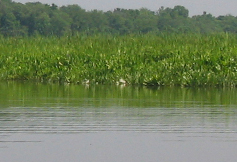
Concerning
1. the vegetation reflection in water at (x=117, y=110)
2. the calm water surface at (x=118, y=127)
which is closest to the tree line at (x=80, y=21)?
the vegetation reflection in water at (x=117, y=110)

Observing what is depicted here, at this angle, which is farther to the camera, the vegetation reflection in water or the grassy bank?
the grassy bank

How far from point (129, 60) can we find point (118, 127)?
10079 millimetres

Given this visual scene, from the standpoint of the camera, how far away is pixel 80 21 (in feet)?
168

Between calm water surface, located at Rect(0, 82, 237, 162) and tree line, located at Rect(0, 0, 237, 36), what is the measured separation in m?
32.0

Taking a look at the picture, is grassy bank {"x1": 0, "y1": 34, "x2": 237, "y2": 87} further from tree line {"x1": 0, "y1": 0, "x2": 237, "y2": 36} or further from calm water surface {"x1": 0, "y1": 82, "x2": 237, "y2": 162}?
tree line {"x1": 0, "y1": 0, "x2": 237, "y2": 36}

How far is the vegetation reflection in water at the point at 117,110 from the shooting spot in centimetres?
823

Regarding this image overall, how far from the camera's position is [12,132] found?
780 centimetres

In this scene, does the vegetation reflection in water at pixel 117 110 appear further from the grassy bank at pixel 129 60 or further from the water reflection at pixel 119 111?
the grassy bank at pixel 129 60

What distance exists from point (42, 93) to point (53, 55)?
6.36 metres

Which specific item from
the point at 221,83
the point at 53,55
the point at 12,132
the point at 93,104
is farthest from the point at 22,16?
the point at 12,132

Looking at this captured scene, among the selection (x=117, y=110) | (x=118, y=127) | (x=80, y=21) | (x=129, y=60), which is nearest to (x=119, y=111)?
(x=117, y=110)

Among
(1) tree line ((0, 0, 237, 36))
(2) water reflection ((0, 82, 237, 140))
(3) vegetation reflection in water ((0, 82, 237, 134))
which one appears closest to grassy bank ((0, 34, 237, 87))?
(3) vegetation reflection in water ((0, 82, 237, 134))

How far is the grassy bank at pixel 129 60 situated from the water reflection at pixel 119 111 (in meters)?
2.10

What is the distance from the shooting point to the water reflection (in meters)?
8.14
